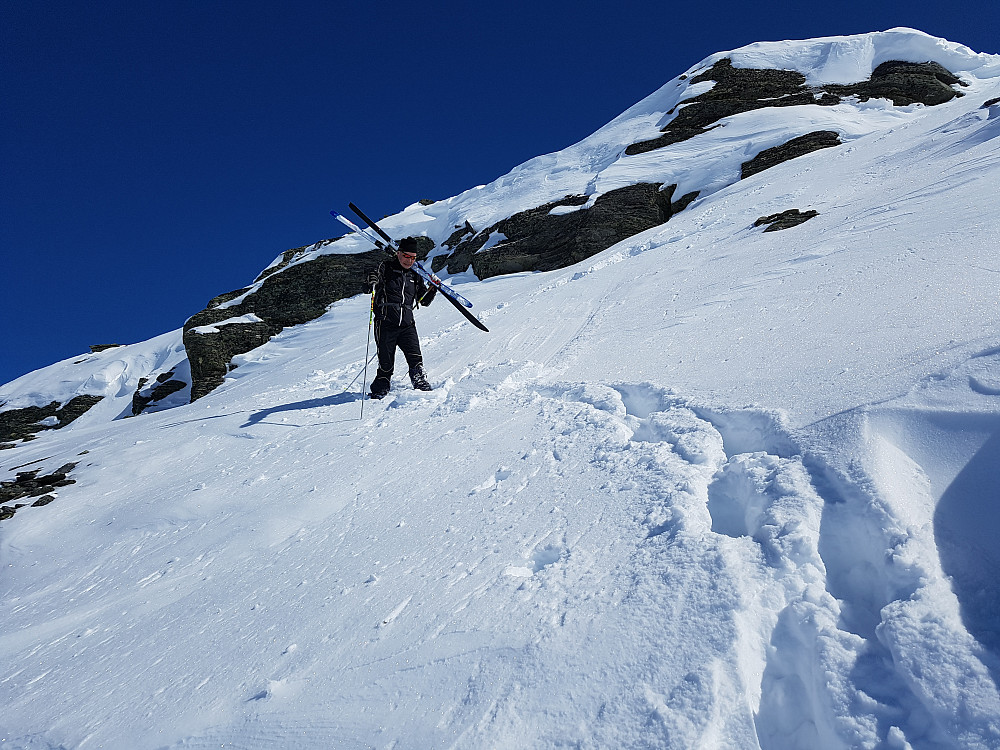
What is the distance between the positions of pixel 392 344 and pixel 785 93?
31.7 metres

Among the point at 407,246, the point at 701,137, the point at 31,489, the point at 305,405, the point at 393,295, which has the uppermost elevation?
the point at 701,137

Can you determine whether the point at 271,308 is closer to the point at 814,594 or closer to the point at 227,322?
the point at 227,322

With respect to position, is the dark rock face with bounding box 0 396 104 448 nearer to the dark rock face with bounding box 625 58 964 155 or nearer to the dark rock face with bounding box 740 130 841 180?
the dark rock face with bounding box 625 58 964 155

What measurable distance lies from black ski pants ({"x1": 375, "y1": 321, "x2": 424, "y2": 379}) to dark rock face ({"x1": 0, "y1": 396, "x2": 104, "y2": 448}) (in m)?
37.6

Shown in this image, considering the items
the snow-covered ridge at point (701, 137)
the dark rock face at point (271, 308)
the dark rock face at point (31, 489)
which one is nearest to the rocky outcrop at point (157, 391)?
the dark rock face at point (271, 308)

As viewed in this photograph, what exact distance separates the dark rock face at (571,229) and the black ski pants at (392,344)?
13481 mm

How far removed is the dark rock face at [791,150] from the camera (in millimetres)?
17875

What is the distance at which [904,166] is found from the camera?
31.6ft

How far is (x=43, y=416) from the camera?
3338 centimetres

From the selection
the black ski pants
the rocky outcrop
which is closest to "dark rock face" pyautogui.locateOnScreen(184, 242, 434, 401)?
the rocky outcrop

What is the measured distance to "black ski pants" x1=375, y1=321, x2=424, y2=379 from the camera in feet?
22.3

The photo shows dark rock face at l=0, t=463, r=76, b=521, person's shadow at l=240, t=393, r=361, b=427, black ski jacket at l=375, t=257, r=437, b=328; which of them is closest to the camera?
dark rock face at l=0, t=463, r=76, b=521

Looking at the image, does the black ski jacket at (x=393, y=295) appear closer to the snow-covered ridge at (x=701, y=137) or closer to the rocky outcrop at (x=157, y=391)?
the snow-covered ridge at (x=701, y=137)

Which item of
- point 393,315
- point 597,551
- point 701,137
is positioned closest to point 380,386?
point 393,315
